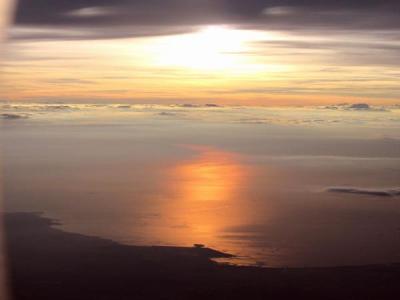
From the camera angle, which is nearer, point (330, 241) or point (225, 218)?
point (330, 241)

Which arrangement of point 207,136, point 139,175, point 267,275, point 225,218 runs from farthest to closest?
point 207,136 → point 139,175 → point 225,218 → point 267,275

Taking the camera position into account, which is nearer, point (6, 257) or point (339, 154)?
point (6, 257)

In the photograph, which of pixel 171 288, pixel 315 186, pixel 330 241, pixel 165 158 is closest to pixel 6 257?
pixel 171 288

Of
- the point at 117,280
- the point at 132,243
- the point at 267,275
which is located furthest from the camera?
the point at 132,243

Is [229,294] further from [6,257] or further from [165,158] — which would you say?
[165,158]

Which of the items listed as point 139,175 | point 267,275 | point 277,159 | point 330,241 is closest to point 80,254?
point 267,275

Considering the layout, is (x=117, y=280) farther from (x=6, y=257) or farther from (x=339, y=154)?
(x=339, y=154)
